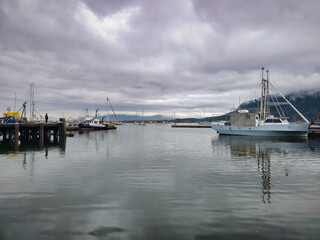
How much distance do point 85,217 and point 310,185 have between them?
1332cm

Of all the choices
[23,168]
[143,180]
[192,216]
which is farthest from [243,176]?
[23,168]

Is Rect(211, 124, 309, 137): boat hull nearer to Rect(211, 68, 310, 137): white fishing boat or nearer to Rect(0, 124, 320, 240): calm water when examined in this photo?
Rect(211, 68, 310, 137): white fishing boat

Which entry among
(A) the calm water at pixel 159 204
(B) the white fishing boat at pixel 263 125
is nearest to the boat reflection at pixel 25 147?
(A) the calm water at pixel 159 204

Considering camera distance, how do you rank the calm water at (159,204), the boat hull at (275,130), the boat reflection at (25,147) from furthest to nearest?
the boat hull at (275,130) → the boat reflection at (25,147) → the calm water at (159,204)

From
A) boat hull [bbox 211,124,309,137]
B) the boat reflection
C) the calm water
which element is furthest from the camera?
boat hull [bbox 211,124,309,137]

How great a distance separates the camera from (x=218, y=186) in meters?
13.1

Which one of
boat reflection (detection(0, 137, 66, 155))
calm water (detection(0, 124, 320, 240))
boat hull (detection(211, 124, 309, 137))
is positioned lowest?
calm water (detection(0, 124, 320, 240))

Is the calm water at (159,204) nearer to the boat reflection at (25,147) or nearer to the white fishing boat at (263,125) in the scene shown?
the boat reflection at (25,147)

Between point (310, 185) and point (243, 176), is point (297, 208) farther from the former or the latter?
point (243, 176)

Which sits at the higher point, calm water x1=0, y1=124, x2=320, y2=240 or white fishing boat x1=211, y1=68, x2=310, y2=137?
white fishing boat x1=211, y1=68, x2=310, y2=137

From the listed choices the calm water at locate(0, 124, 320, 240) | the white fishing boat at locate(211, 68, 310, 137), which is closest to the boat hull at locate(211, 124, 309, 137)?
the white fishing boat at locate(211, 68, 310, 137)

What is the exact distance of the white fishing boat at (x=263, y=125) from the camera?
52438 mm

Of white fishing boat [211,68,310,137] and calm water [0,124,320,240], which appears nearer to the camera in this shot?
calm water [0,124,320,240]

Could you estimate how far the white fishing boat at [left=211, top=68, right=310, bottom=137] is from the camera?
52.4 metres
